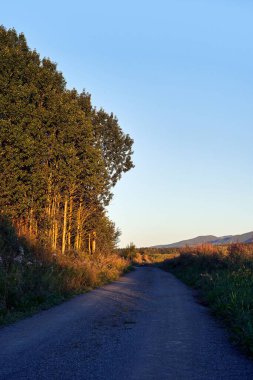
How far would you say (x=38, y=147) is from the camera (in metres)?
21.4

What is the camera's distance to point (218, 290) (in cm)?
1413

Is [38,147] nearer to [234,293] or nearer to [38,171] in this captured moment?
[38,171]

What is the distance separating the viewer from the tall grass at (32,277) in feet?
38.5

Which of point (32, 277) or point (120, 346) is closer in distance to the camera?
point (120, 346)

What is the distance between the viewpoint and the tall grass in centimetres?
1175

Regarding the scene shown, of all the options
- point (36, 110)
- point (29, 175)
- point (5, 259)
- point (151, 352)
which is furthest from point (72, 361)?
point (36, 110)

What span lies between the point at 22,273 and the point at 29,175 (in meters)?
8.00

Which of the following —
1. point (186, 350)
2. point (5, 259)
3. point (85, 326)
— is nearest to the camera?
point (186, 350)

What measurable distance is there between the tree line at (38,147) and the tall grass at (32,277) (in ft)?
6.36

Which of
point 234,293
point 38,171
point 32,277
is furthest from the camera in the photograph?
point 38,171

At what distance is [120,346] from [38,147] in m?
15.7

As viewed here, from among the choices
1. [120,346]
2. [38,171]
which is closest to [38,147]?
[38,171]

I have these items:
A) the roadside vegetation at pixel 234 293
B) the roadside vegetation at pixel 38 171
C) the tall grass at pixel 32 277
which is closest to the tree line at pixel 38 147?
the roadside vegetation at pixel 38 171

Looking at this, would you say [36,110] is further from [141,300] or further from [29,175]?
[141,300]
